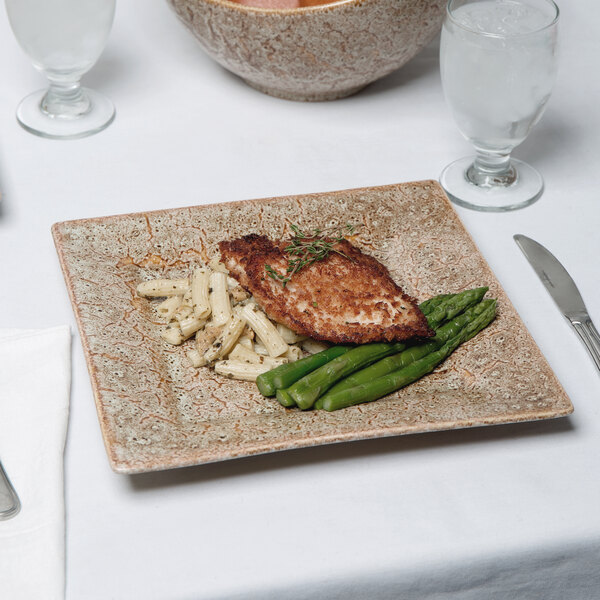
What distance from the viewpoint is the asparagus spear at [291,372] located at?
4.98 ft

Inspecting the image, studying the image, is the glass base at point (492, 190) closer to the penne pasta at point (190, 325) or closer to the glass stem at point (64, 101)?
the penne pasta at point (190, 325)

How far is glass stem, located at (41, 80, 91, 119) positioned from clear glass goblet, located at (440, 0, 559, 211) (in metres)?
1.00

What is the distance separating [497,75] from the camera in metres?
1.89

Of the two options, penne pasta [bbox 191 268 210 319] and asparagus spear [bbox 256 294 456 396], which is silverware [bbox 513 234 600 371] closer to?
asparagus spear [bbox 256 294 456 396]

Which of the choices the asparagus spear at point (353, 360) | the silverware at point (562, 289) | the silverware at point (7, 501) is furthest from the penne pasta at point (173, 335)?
the silverware at point (562, 289)

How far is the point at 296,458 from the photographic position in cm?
144

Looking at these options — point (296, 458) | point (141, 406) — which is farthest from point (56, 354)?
point (296, 458)

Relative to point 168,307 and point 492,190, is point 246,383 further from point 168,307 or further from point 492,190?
point 492,190

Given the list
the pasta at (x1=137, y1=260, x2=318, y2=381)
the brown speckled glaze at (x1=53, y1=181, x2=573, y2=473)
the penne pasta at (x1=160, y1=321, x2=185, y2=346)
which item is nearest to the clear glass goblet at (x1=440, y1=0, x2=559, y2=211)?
the brown speckled glaze at (x1=53, y1=181, x2=573, y2=473)

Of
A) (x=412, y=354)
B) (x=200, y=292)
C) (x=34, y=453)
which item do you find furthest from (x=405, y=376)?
(x=34, y=453)

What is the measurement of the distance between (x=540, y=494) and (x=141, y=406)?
657 mm

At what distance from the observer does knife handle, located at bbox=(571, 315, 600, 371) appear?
5.46 feet

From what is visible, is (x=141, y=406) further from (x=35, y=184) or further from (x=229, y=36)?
(x=229, y=36)

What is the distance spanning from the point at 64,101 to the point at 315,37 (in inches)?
28.4
